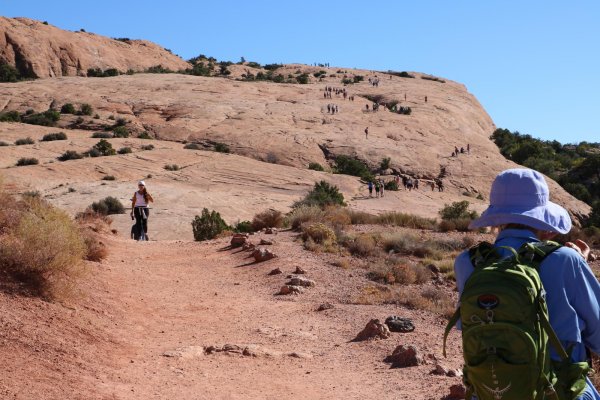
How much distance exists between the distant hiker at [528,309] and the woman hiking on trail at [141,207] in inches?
563

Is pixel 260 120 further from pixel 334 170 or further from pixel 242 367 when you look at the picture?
pixel 242 367

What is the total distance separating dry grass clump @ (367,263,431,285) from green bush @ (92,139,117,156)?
3026 centimetres

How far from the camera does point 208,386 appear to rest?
21.0ft

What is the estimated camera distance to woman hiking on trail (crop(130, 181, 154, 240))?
→ 1686cm

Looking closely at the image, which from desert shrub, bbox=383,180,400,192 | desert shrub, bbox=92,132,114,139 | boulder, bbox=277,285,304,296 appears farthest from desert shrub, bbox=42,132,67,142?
boulder, bbox=277,285,304,296

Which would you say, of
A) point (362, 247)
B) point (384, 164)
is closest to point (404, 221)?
point (362, 247)

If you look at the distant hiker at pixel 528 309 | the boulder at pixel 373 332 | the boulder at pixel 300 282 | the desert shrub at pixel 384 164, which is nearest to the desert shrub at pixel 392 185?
the desert shrub at pixel 384 164

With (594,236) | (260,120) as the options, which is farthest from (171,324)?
(260,120)

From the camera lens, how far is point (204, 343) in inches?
312

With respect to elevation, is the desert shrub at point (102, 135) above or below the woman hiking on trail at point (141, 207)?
above

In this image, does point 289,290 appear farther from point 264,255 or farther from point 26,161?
point 26,161

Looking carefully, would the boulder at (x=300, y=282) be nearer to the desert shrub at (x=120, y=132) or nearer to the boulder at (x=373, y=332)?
the boulder at (x=373, y=332)

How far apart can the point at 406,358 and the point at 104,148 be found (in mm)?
35874

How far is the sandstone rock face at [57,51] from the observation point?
235ft
